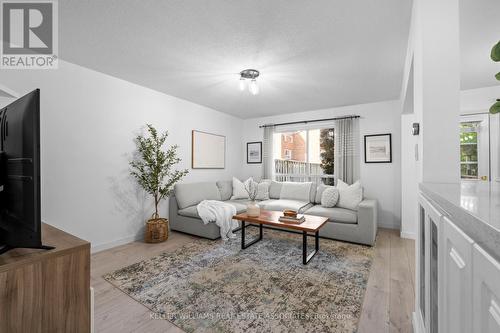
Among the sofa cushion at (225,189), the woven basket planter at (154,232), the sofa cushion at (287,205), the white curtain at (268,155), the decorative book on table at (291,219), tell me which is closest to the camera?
the decorative book on table at (291,219)

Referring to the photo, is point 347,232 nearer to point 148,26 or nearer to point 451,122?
point 451,122

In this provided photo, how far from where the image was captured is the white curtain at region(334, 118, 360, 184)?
4.38 metres

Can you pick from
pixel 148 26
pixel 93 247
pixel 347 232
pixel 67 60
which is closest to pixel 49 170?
pixel 93 247

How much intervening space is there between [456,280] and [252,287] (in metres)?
1.80

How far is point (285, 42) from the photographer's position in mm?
2258

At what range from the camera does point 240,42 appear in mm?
2270

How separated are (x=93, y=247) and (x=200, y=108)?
3.03 metres

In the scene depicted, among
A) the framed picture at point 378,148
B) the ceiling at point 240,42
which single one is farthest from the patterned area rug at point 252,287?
the ceiling at point 240,42

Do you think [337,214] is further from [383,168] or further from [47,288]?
[47,288]

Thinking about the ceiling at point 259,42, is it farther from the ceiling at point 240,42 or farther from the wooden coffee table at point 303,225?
the wooden coffee table at point 303,225

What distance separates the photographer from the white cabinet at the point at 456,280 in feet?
1.72

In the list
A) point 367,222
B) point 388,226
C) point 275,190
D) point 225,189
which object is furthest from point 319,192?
point 225,189

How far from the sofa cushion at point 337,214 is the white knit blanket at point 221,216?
1282 mm

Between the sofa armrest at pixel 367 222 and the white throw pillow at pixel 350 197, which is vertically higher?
the white throw pillow at pixel 350 197
